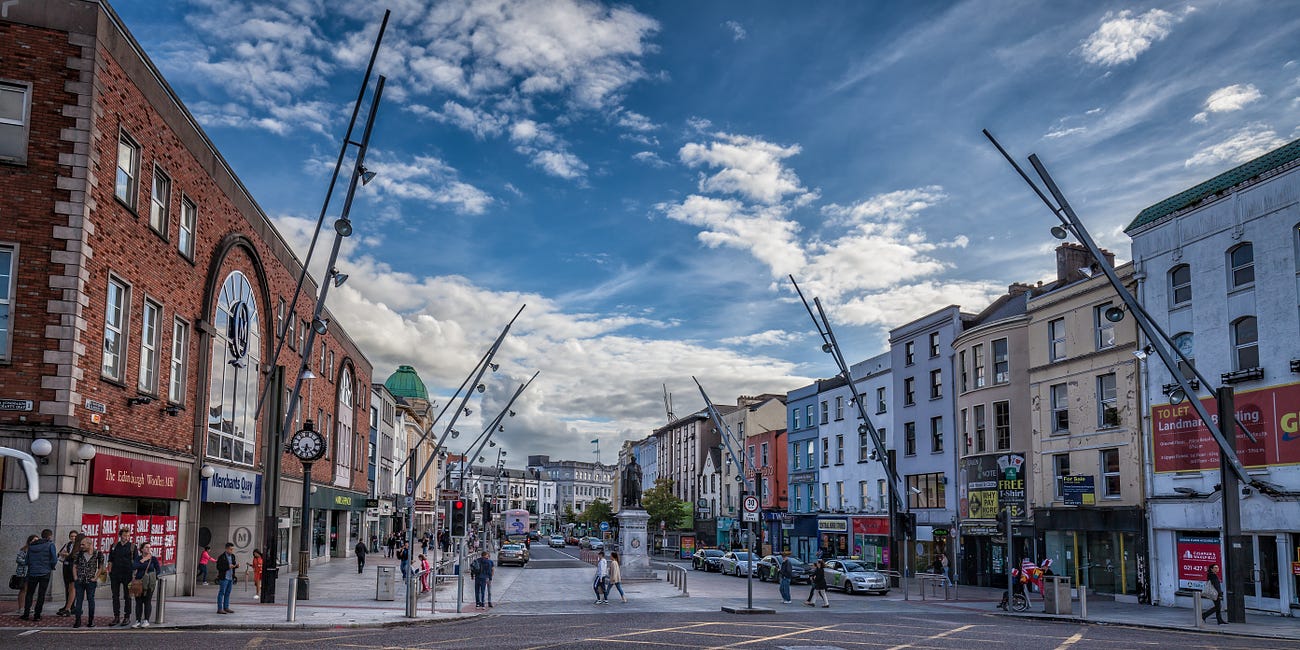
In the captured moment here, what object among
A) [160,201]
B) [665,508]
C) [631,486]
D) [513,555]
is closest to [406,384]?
[665,508]

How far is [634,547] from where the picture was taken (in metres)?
46.1

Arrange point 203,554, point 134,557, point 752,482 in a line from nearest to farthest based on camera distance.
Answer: point 134,557 < point 203,554 < point 752,482

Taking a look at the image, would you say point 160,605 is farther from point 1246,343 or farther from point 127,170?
point 1246,343

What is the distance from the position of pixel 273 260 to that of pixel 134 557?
20.5 metres

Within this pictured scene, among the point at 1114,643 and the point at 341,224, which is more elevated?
the point at 341,224

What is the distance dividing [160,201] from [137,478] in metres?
7.59

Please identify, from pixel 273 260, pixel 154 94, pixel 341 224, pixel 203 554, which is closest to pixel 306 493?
pixel 203 554

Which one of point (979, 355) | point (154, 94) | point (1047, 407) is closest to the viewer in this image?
point (154, 94)

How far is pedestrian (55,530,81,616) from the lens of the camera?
823 inches

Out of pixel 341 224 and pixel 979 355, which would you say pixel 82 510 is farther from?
pixel 979 355

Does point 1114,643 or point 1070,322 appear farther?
point 1070,322

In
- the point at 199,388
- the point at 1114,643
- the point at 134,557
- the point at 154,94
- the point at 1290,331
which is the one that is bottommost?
the point at 1114,643

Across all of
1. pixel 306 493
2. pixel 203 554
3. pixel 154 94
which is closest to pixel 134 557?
pixel 306 493

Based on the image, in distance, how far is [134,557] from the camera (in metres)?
21.8
